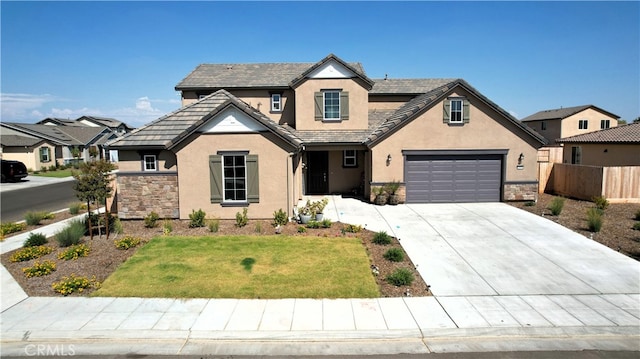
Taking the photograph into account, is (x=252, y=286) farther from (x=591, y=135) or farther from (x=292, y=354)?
(x=591, y=135)

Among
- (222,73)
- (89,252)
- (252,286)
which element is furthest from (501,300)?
(222,73)

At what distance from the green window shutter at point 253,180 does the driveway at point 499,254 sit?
334cm

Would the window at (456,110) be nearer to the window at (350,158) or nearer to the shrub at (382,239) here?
the window at (350,158)

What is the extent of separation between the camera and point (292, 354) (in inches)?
262

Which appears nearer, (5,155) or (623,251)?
(623,251)

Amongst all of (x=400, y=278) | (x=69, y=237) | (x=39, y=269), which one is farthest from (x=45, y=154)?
(x=400, y=278)

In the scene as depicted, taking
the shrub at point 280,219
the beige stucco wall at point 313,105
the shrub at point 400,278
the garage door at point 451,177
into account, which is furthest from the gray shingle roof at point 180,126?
the shrub at point 400,278

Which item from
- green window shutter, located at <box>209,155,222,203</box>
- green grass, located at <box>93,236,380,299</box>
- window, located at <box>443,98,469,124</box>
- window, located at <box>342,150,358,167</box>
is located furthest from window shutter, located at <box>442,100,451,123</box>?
green window shutter, located at <box>209,155,222,203</box>

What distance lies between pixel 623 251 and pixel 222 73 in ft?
70.7

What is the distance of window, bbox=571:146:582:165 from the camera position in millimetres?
26625

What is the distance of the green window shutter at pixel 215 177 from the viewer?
1544 cm

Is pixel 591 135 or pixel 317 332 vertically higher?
pixel 591 135

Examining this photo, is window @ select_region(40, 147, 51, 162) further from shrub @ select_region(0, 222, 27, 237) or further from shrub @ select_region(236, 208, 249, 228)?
shrub @ select_region(236, 208, 249, 228)

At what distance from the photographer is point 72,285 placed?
9.25 metres
